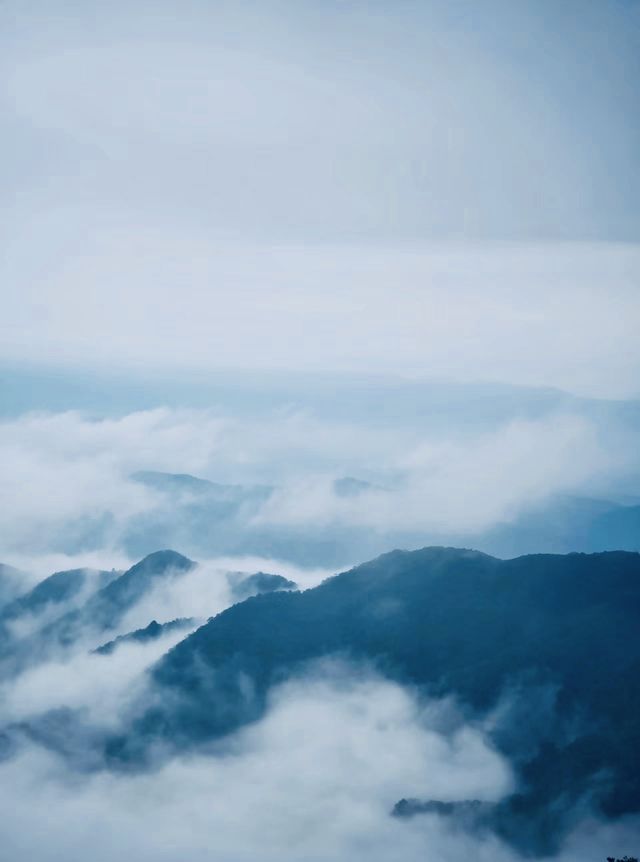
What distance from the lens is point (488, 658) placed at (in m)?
128

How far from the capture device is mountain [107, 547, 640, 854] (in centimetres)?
10825

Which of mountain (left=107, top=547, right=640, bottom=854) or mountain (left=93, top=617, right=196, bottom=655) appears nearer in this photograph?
mountain (left=107, top=547, right=640, bottom=854)

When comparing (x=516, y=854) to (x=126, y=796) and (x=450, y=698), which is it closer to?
(x=450, y=698)

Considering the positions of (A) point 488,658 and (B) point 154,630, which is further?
(B) point 154,630

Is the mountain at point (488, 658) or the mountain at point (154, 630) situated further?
the mountain at point (154, 630)

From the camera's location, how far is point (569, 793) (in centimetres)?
10512

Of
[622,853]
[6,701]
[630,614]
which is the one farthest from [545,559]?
[6,701]

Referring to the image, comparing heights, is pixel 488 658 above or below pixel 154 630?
below

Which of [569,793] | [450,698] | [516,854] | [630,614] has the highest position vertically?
[630,614]

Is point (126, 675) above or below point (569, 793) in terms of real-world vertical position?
above

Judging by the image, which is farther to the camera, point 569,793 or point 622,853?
point 569,793

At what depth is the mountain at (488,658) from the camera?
108 meters

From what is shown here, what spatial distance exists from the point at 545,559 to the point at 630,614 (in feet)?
67.3

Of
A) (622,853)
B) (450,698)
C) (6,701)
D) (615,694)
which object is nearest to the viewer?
(622,853)
